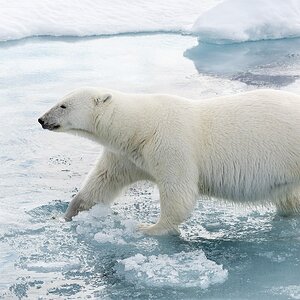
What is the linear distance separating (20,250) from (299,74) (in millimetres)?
4525

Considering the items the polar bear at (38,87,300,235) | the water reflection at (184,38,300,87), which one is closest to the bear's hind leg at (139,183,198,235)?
the polar bear at (38,87,300,235)

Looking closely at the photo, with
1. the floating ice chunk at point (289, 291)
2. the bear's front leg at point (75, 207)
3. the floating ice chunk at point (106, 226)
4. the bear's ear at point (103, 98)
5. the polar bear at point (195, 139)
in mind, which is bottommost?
the floating ice chunk at point (289, 291)

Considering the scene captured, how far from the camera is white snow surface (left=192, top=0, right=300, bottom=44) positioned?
945cm

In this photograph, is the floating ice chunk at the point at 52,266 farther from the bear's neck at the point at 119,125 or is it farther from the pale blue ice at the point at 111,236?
the bear's neck at the point at 119,125

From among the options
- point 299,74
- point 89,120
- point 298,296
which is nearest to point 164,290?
point 298,296

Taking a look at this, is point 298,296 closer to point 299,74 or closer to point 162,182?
point 162,182

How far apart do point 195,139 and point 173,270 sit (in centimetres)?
77

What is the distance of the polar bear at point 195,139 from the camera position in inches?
169

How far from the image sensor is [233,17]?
957 cm

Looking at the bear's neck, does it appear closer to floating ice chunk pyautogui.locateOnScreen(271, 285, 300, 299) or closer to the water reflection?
floating ice chunk pyautogui.locateOnScreen(271, 285, 300, 299)

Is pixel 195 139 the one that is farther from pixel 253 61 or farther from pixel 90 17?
pixel 90 17

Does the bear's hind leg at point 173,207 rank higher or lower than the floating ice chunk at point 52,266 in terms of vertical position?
higher

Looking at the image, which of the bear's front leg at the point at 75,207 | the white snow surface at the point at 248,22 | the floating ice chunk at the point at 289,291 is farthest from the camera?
the white snow surface at the point at 248,22

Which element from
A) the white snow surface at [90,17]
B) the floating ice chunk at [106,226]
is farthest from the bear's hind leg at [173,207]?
the white snow surface at [90,17]
